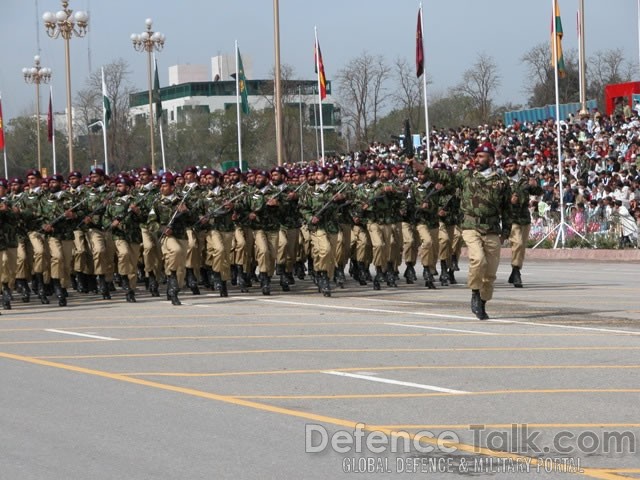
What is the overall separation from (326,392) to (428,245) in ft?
38.8

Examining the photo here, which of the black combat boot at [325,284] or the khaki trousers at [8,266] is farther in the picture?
the black combat boot at [325,284]

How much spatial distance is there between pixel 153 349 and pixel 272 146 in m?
69.9

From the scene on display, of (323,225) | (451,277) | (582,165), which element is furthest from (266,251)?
(582,165)

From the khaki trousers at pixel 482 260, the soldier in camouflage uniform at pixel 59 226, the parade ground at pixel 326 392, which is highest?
the soldier in camouflage uniform at pixel 59 226

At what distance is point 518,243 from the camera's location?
22.0 m

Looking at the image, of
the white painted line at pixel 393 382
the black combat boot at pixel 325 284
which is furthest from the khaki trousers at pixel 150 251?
the white painted line at pixel 393 382

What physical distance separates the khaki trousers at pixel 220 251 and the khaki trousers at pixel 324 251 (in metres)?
1.52

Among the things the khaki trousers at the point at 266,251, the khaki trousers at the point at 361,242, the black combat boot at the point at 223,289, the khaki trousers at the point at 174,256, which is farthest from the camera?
the khaki trousers at the point at 361,242

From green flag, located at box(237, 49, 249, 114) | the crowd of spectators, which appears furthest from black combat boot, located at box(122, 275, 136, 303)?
green flag, located at box(237, 49, 249, 114)

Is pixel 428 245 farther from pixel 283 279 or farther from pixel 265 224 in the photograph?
pixel 265 224

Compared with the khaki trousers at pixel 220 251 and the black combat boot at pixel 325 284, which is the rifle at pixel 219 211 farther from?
the black combat boot at pixel 325 284

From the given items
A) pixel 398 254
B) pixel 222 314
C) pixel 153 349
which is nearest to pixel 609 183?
pixel 398 254

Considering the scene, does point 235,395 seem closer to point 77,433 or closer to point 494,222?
point 77,433

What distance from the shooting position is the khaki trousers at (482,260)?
16.2 metres
